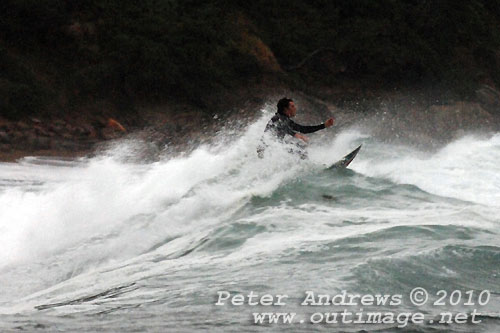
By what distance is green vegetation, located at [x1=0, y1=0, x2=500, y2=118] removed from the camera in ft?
85.3

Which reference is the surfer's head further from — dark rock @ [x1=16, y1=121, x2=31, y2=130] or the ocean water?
dark rock @ [x1=16, y1=121, x2=31, y2=130]

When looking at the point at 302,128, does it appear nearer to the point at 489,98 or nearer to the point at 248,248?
the point at 248,248

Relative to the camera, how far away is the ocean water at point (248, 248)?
5.75 metres

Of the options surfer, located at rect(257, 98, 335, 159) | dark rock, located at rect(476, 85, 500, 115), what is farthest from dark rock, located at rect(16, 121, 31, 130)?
dark rock, located at rect(476, 85, 500, 115)

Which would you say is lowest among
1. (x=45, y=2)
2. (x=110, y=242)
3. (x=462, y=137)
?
(x=462, y=137)

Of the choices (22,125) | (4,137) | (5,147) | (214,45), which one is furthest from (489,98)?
(5,147)

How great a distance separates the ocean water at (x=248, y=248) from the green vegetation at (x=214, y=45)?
12.5 meters

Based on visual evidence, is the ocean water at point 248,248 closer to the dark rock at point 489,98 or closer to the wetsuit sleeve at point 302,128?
the wetsuit sleeve at point 302,128

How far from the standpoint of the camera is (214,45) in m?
28.6

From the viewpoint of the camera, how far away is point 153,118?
84.7 feet

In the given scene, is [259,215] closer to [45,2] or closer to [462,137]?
[45,2]

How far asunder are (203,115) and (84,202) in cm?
1624

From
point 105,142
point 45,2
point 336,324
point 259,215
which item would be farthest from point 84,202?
point 45,2

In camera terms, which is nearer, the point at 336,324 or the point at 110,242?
the point at 336,324
